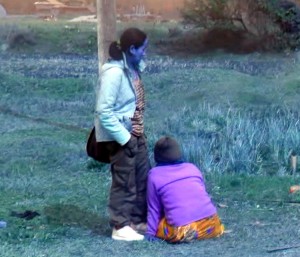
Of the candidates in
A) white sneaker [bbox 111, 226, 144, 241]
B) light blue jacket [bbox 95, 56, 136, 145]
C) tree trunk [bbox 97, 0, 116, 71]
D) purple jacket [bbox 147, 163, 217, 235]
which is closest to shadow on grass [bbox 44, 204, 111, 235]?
white sneaker [bbox 111, 226, 144, 241]

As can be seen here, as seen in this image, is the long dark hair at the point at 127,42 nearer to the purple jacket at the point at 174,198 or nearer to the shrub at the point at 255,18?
the purple jacket at the point at 174,198

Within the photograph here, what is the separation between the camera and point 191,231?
7.54 meters

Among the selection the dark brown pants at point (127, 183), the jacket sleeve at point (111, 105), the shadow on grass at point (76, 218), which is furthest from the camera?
the shadow on grass at point (76, 218)

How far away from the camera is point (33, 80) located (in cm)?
1962

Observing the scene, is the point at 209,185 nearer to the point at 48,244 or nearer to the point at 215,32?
the point at 48,244

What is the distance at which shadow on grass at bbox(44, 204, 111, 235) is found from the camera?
8164 millimetres

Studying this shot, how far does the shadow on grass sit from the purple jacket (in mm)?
509

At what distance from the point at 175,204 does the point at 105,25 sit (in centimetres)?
314

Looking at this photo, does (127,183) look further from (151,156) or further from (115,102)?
(151,156)

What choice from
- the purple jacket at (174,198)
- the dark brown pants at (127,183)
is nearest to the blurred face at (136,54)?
the dark brown pants at (127,183)

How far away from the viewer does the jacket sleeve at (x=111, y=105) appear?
729 cm

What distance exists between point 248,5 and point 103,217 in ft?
57.9

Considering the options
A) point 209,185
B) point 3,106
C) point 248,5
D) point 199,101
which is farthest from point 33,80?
point 209,185

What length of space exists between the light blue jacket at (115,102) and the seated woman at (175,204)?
430 millimetres
